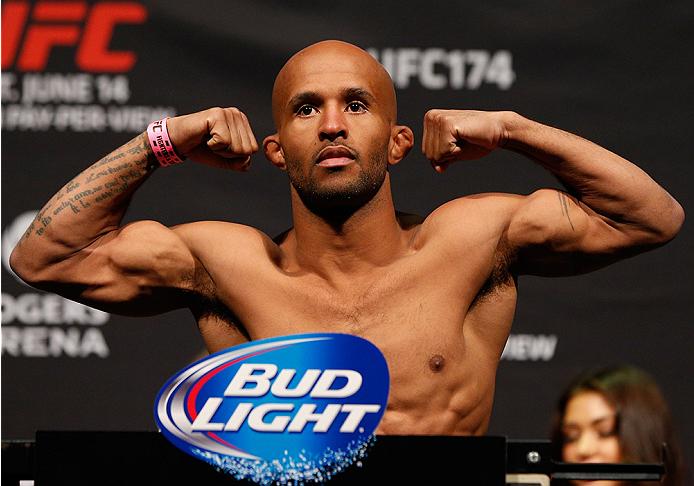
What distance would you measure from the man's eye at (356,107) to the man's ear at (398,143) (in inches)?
3.3

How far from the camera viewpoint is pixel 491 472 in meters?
0.93

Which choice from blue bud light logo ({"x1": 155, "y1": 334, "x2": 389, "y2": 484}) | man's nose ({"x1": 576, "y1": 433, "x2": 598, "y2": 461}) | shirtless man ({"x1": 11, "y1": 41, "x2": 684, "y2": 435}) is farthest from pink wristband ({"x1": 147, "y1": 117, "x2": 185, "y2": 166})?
man's nose ({"x1": 576, "y1": 433, "x2": 598, "y2": 461})

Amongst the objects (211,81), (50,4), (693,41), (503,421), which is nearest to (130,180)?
(211,81)

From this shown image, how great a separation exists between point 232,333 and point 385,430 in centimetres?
33

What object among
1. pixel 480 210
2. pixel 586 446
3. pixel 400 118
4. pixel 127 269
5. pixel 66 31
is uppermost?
pixel 66 31

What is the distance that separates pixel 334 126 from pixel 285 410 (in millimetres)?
520

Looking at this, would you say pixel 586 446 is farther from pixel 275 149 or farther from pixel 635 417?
pixel 275 149

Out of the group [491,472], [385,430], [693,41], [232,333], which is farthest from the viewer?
[693,41]

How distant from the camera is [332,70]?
1.37 metres

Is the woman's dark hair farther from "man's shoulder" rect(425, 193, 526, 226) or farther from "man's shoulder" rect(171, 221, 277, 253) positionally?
"man's shoulder" rect(171, 221, 277, 253)

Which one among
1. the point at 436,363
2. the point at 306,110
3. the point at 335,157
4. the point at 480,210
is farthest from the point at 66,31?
the point at 436,363

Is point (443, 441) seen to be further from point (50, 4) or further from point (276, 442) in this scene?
point (50, 4)

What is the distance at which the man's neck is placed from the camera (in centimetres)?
142

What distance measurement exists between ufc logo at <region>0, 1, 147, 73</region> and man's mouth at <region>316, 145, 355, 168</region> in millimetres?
1233
